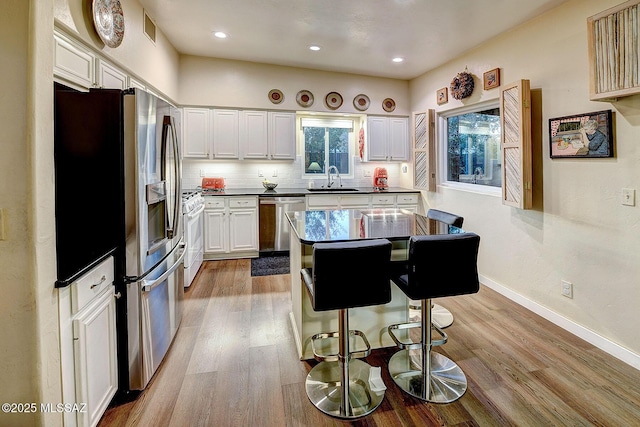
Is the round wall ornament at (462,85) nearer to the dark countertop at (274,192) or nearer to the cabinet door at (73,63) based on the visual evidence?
the dark countertop at (274,192)

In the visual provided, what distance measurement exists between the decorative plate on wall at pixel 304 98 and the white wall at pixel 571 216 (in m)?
2.46

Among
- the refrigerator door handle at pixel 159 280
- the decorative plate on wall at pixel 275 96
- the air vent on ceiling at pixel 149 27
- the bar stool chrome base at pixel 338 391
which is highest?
the air vent on ceiling at pixel 149 27

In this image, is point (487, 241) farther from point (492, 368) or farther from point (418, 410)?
point (418, 410)

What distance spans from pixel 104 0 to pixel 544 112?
12.0 feet

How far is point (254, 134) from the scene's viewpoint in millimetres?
4969

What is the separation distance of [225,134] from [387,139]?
264 centimetres

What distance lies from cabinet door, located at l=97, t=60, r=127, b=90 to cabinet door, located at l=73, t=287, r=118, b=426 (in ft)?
5.14

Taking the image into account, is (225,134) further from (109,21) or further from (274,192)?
(109,21)

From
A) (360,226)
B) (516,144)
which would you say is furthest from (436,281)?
(516,144)

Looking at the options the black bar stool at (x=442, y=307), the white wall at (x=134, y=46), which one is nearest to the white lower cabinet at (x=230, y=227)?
the white wall at (x=134, y=46)

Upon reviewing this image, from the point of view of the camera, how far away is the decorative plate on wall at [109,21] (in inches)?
88.5

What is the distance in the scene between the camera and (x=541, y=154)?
303 cm

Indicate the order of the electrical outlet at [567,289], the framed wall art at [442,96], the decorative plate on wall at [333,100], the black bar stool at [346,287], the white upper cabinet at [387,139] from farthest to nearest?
the white upper cabinet at [387,139] → the decorative plate on wall at [333,100] → the framed wall art at [442,96] → the electrical outlet at [567,289] → the black bar stool at [346,287]

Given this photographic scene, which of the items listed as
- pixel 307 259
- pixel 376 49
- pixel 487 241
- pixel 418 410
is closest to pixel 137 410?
pixel 307 259
